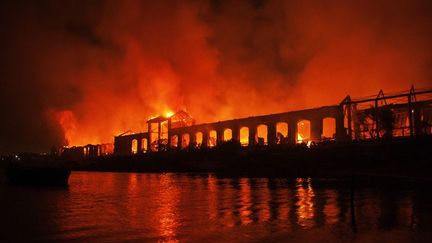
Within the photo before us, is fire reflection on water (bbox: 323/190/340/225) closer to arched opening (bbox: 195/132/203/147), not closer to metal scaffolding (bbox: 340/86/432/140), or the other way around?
metal scaffolding (bbox: 340/86/432/140)

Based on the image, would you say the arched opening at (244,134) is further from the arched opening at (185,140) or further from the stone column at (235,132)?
the arched opening at (185,140)

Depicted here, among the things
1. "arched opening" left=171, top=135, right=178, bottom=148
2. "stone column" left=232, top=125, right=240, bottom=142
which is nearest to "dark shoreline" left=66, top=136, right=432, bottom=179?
"stone column" left=232, top=125, right=240, bottom=142

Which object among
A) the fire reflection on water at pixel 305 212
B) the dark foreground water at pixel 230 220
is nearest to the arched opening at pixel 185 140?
the dark foreground water at pixel 230 220

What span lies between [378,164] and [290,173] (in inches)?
342

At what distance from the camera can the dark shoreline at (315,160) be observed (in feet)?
125

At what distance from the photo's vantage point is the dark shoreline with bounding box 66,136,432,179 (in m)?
38.0

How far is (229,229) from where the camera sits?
12.2m

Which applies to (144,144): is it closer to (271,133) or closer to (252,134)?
(252,134)

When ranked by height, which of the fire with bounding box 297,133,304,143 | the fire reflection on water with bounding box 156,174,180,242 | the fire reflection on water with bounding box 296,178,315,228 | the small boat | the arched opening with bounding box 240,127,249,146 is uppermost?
the arched opening with bounding box 240,127,249,146

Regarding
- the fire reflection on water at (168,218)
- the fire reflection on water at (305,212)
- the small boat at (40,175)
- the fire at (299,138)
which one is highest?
the fire at (299,138)

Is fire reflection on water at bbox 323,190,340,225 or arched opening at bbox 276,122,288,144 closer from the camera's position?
fire reflection on water at bbox 323,190,340,225

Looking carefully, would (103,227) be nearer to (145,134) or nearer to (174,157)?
(174,157)

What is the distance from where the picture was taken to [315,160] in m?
45.3

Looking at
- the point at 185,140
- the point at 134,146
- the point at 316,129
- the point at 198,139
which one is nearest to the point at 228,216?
the point at 316,129
